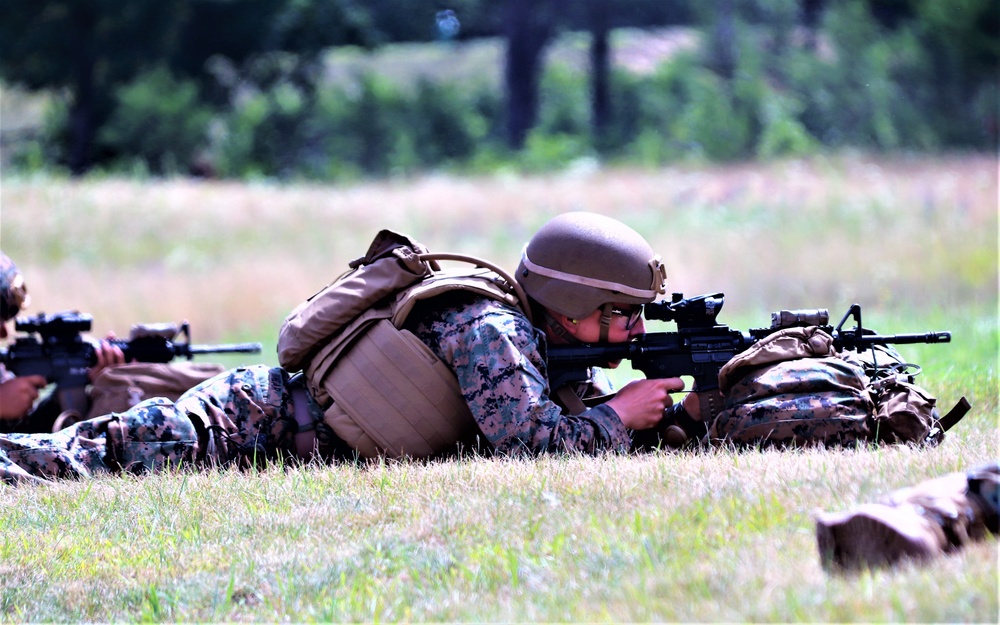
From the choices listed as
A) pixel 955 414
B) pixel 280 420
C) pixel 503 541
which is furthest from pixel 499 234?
pixel 503 541

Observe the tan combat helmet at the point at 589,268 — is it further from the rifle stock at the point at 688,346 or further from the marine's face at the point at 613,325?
the rifle stock at the point at 688,346

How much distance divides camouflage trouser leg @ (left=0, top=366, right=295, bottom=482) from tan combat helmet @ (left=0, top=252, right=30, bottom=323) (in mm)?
1592

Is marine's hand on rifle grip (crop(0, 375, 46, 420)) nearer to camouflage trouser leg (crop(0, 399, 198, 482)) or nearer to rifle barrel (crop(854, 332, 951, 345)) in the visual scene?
camouflage trouser leg (crop(0, 399, 198, 482))

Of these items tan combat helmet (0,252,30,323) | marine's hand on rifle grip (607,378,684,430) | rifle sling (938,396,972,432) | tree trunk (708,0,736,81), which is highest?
tree trunk (708,0,736,81)

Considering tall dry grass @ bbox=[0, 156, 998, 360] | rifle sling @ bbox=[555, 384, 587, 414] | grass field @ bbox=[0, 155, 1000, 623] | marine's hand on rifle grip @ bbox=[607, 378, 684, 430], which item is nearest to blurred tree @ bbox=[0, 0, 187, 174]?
tall dry grass @ bbox=[0, 156, 998, 360]

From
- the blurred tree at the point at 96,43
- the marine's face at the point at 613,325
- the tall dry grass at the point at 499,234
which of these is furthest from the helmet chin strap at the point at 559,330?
the blurred tree at the point at 96,43

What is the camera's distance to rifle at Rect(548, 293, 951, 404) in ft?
20.9

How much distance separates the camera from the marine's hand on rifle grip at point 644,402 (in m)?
6.32

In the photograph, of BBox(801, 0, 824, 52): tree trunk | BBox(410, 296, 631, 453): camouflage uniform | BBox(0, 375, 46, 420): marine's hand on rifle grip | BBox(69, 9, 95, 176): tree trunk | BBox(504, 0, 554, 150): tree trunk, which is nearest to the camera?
BBox(410, 296, 631, 453): camouflage uniform

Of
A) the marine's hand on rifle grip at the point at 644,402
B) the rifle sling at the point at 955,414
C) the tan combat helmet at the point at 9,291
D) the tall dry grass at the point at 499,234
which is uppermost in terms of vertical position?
the tan combat helmet at the point at 9,291

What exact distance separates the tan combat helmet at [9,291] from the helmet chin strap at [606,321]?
3762 mm

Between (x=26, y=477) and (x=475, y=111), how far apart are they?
143 ft

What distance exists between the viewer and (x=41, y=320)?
8281mm

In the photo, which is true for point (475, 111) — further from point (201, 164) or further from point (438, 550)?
point (438, 550)
